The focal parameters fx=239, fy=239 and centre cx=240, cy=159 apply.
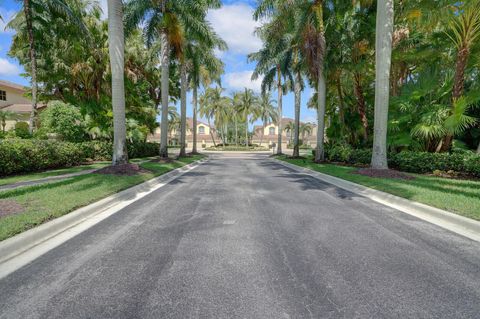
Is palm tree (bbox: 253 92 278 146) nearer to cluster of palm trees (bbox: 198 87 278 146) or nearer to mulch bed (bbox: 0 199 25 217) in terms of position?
cluster of palm trees (bbox: 198 87 278 146)

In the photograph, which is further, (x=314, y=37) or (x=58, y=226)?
(x=314, y=37)

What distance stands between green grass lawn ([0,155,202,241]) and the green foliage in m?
11.6

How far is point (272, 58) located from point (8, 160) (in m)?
21.7

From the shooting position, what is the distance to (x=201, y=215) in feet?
16.5

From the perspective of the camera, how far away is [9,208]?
4.77 m

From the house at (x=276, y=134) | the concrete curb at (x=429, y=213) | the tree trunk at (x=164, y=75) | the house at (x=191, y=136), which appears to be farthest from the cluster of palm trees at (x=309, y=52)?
the house at (x=276, y=134)

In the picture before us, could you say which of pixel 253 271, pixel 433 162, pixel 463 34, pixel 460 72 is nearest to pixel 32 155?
pixel 253 271

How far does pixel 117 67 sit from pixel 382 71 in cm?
1096

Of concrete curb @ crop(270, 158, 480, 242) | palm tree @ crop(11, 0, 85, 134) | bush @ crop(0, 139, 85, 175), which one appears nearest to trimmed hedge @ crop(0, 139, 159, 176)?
bush @ crop(0, 139, 85, 175)

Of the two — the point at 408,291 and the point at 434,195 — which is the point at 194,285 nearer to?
the point at 408,291

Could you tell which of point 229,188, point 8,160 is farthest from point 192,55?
point 229,188

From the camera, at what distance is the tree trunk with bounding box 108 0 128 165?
31.9 ft

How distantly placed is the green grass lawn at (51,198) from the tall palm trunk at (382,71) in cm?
977

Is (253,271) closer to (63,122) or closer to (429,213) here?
(429,213)
